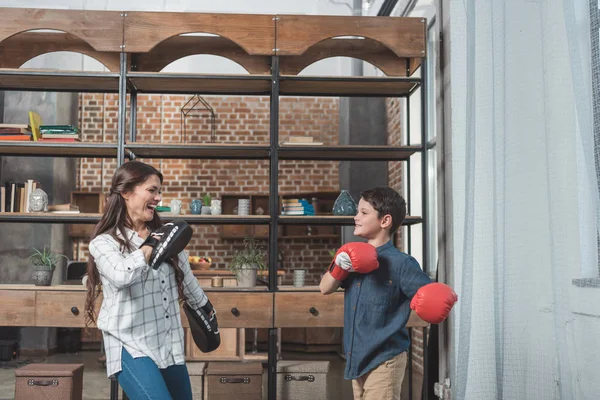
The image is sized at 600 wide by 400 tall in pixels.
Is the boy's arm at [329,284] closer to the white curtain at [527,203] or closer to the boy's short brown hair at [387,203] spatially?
the boy's short brown hair at [387,203]

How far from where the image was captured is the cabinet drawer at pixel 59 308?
14.9 feet

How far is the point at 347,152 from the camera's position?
194 inches

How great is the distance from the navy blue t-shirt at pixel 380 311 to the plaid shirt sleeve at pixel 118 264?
901mm

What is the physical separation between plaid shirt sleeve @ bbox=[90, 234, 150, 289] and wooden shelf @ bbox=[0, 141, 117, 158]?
8.12ft

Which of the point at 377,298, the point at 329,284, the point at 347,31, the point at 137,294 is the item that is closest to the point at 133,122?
the point at 347,31

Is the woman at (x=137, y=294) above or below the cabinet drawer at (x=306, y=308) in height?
above

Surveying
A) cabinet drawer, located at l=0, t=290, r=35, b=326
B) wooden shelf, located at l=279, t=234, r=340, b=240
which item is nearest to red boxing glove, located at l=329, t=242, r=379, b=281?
cabinet drawer, located at l=0, t=290, r=35, b=326

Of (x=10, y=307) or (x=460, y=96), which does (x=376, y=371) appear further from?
(x=10, y=307)

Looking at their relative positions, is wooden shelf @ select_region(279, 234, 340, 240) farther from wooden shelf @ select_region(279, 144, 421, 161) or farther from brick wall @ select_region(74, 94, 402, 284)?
wooden shelf @ select_region(279, 144, 421, 161)

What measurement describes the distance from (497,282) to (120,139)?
10.4 ft

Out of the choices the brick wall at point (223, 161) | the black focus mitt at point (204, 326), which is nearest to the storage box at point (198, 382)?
the black focus mitt at point (204, 326)

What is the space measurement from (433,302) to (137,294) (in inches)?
43.5

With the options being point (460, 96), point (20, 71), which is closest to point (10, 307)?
point (20, 71)

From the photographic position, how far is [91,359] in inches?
312
